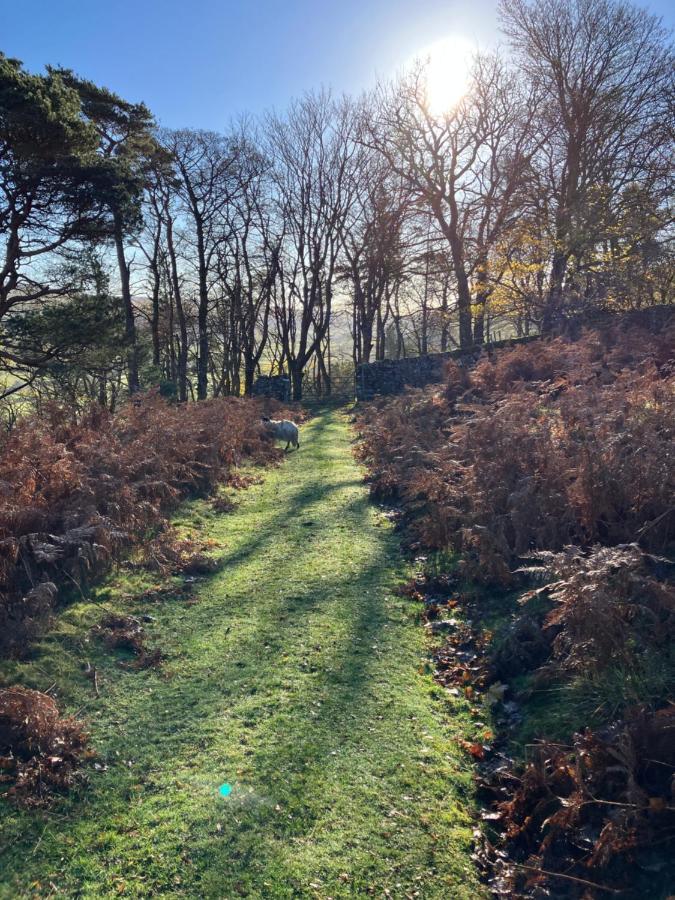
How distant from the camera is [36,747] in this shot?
3.73 meters

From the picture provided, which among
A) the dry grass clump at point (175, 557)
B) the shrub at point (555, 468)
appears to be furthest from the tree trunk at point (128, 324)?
the dry grass clump at point (175, 557)

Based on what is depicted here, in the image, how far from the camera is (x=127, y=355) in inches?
650

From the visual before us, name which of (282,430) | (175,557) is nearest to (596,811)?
(175,557)

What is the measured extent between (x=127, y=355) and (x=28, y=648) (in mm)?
13004

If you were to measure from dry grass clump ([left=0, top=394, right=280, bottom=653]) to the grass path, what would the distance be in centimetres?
49

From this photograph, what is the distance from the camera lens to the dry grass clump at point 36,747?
348 centimetres

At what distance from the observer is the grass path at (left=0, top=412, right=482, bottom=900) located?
3055mm

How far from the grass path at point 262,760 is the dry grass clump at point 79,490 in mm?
488

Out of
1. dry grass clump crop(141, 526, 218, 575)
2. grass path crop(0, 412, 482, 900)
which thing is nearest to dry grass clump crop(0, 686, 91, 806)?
grass path crop(0, 412, 482, 900)

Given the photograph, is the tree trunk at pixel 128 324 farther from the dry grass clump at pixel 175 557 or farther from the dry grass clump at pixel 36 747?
the dry grass clump at pixel 36 747

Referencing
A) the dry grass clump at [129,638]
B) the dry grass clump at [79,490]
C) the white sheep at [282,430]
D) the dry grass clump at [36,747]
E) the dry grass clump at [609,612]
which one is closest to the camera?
the dry grass clump at [36,747]

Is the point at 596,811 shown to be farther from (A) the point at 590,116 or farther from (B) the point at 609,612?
(A) the point at 590,116

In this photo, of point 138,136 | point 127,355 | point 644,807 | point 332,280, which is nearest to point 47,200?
point 127,355

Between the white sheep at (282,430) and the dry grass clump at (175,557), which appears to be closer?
the dry grass clump at (175,557)
